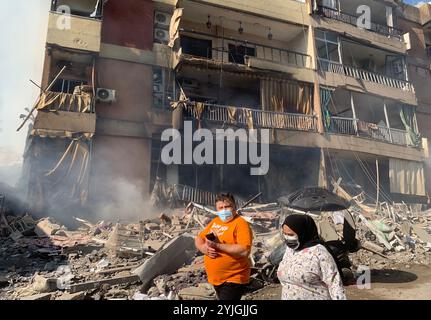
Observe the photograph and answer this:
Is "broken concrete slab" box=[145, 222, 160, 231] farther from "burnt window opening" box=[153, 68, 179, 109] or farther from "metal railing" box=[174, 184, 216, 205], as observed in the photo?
"burnt window opening" box=[153, 68, 179, 109]

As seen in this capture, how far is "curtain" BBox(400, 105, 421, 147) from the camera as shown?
60.1 ft

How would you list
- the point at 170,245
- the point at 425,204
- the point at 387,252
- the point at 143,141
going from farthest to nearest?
the point at 425,204 < the point at 143,141 < the point at 387,252 < the point at 170,245

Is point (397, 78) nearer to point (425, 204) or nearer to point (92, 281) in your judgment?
point (425, 204)

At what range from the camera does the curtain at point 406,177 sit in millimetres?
17188

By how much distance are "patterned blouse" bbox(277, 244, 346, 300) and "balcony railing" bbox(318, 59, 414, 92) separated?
15694mm

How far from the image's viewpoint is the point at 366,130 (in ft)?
55.6

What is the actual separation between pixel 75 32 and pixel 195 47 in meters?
5.57

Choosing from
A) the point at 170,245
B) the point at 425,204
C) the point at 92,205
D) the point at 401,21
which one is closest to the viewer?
the point at 170,245

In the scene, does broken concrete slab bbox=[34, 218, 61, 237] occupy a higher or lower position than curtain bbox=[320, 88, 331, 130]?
lower

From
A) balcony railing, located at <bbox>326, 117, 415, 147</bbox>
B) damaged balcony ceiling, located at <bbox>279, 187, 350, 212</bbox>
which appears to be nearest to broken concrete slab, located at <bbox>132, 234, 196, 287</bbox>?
damaged balcony ceiling, located at <bbox>279, 187, 350, 212</bbox>

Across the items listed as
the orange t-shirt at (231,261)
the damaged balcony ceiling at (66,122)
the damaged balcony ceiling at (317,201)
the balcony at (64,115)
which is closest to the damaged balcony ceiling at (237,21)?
the balcony at (64,115)

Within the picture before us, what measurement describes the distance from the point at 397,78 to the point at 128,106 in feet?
51.9
